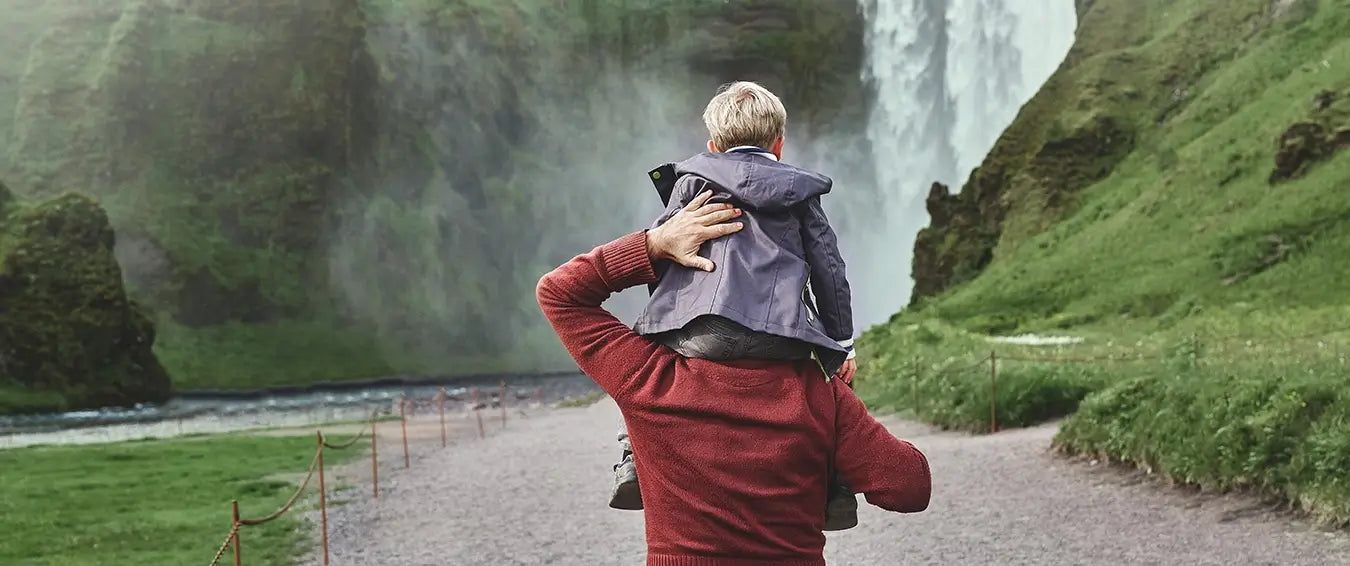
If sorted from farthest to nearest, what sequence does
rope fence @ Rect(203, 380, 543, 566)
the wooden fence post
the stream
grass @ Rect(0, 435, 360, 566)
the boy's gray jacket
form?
the stream → the wooden fence post → grass @ Rect(0, 435, 360, 566) → rope fence @ Rect(203, 380, 543, 566) → the boy's gray jacket

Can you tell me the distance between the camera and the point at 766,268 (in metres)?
2.83

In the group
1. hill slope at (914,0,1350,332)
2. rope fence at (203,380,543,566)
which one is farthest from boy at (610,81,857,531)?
hill slope at (914,0,1350,332)

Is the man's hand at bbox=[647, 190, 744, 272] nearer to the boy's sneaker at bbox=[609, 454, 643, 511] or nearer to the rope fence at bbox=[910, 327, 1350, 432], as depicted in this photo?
the boy's sneaker at bbox=[609, 454, 643, 511]

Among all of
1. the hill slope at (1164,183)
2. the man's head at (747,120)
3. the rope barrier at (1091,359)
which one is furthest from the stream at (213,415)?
the man's head at (747,120)

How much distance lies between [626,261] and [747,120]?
449 millimetres

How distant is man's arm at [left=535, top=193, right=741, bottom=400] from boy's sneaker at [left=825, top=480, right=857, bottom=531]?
1.67 ft

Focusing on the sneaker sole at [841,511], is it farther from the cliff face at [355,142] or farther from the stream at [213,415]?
the cliff face at [355,142]

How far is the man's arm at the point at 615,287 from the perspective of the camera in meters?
2.86

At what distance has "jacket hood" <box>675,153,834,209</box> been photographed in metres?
2.83

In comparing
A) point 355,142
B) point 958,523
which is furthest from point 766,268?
point 355,142

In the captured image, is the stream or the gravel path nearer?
the gravel path

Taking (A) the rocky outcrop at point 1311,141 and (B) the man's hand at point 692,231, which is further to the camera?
(A) the rocky outcrop at point 1311,141

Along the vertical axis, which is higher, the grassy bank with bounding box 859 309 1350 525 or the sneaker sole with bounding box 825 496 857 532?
the sneaker sole with bounding box 825 496 857 532

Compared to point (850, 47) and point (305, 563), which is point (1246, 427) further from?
point (850, 47)
